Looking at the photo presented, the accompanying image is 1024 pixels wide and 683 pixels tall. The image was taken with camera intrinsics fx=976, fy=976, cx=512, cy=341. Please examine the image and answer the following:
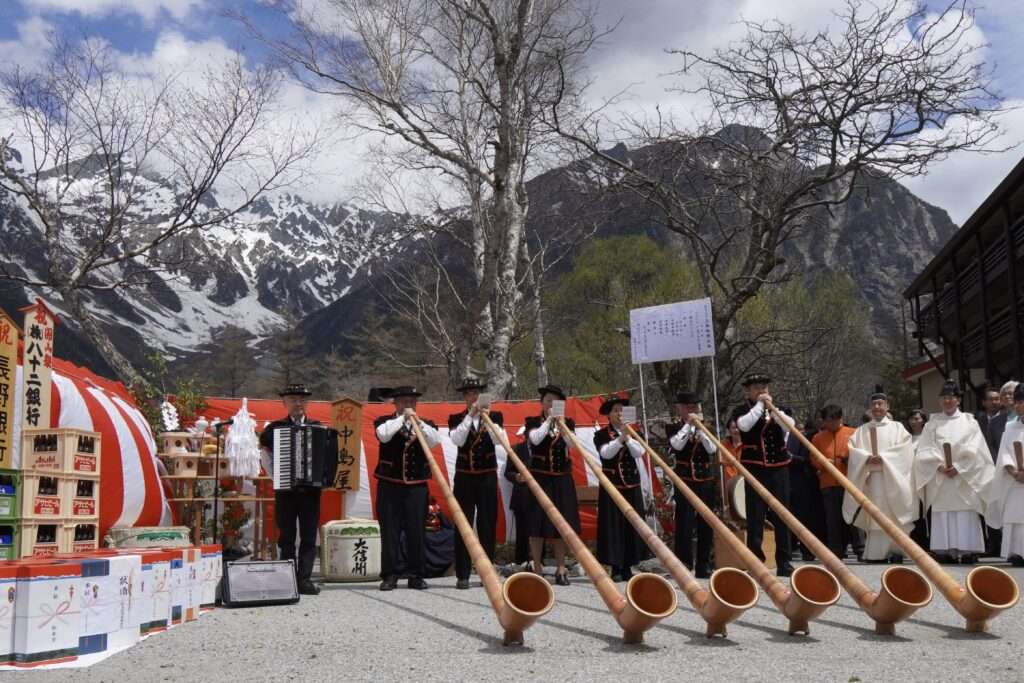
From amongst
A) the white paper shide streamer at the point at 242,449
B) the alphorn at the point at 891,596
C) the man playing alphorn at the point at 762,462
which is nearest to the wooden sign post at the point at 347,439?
the white paper shide streamer at the point at 242,449

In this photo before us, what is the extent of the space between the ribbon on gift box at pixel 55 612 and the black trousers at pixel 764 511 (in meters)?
5.27

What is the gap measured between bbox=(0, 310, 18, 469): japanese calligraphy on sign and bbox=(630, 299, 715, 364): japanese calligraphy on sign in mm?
6667

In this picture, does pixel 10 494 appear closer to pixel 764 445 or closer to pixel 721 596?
pixel 721 596

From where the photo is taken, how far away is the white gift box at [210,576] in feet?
20.9

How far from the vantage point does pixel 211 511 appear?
31.3 ft

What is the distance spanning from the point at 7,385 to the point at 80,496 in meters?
1.11

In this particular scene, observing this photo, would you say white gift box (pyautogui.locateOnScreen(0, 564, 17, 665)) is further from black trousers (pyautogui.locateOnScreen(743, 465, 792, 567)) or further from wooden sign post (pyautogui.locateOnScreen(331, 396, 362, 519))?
black trousers (pyautogui.locateOnScreen(743, 465, 792, 567))

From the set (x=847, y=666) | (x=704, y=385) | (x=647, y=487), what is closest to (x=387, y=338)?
(x=704, y=385)

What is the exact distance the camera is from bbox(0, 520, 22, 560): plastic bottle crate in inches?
240

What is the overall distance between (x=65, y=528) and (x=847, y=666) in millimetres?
5126

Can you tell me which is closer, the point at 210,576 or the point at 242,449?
the point at 210,576

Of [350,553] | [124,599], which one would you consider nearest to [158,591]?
[124,599]

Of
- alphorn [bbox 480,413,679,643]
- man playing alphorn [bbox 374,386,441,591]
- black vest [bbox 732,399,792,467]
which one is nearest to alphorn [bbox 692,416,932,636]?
alphorn [bbox 480,413,679,643]

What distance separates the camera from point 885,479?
9.33 metres
